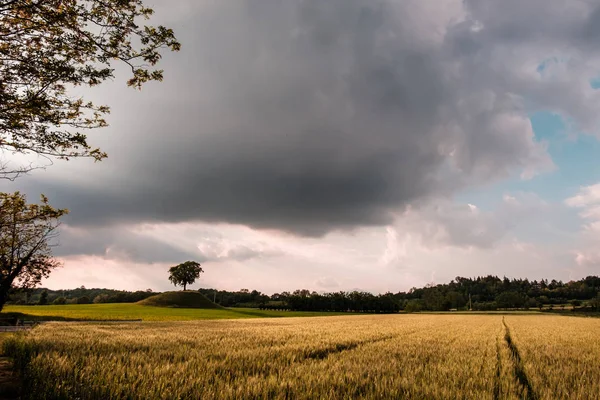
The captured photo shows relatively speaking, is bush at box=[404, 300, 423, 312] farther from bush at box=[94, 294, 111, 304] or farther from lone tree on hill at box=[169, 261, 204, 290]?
bush at box=[94, 294, 111, 304]

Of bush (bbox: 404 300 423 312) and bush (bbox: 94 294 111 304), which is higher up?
bush (bbox: 94 294 111 304)

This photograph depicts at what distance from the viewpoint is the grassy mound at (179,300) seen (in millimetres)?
111750

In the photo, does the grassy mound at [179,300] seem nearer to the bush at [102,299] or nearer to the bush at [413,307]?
the bush at [102,299]

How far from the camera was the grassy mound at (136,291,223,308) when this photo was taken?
112 meters

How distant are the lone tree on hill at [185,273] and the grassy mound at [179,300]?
27850 millimetres

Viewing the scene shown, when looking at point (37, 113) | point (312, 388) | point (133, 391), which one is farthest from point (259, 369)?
point (37, 113)

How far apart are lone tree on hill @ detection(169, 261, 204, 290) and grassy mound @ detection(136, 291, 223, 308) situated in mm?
27850

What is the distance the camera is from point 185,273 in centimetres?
15212

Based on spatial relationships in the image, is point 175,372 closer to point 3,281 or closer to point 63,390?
point 63,390

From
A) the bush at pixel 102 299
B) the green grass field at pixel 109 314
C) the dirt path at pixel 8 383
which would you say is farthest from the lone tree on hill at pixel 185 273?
the dirt path at pixel 8 383

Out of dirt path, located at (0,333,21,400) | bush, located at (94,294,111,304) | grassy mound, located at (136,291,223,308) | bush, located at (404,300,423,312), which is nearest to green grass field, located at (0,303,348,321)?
grassy mound, located at (136,291,223,308)

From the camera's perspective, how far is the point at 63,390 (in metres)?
5.03

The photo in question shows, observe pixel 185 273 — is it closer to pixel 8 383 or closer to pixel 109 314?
pixel 109 314

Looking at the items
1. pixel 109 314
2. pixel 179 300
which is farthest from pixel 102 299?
pixel 109 314
